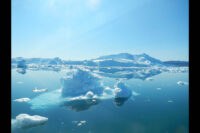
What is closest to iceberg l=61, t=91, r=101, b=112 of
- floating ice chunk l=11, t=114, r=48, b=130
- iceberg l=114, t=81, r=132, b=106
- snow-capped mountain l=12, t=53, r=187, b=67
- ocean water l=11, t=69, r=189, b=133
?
ocean water l=11, t=69, r=189, b=133

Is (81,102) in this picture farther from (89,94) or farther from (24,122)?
(24,122)

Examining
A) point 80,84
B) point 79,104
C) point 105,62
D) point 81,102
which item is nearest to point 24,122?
point 79,104

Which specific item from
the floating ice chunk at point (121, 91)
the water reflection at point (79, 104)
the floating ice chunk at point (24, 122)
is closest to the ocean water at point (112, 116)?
the water reflection at point (79, 104)

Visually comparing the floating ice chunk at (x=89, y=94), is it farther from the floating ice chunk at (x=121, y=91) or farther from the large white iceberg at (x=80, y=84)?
the floating ice chunk at (x=121, y=91)

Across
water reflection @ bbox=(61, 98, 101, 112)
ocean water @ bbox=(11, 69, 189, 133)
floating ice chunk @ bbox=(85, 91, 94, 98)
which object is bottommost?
ocean water @ bbox=(11, 69, 189, 133)

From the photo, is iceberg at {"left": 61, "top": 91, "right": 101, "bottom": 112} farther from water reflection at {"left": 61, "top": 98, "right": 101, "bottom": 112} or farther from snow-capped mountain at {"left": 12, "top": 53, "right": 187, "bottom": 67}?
snow-capped mountain at {"left": 12, "top": 53, "right": 187, "bottom": 67}

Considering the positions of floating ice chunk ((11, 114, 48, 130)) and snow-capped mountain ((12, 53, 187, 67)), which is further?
snow-capped mountain ((12, 53, 187, 67))
